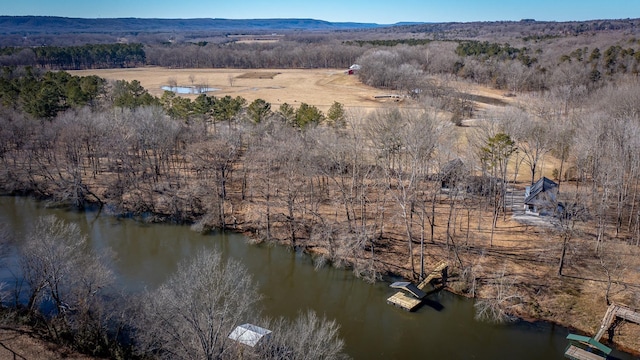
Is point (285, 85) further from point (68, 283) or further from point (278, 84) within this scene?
point (68, 283)

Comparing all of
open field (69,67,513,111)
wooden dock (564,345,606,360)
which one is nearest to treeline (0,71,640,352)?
wooden dock (564,345,606,360)

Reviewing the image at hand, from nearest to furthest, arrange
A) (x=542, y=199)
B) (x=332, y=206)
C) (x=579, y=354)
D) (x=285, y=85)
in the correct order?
(x=579, y=354) → (x=542, y=199) → (x=332, y=206) → (x=285, y=85)

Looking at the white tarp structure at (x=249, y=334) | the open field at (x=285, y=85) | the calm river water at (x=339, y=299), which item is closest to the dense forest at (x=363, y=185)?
the calm river water at (x=339, y=299)

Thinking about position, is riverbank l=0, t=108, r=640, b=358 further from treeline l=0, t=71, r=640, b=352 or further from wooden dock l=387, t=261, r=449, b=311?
wooden dock l=387, t=261, r=449, b=311

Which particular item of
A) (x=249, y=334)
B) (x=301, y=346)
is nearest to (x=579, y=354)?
(x=301, y=346)

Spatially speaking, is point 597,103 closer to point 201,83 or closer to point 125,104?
point 125,104

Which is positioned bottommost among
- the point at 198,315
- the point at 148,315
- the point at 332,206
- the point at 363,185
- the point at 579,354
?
the point at 579,354

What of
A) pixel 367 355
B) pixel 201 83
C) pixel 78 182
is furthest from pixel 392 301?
pixel 201 83
